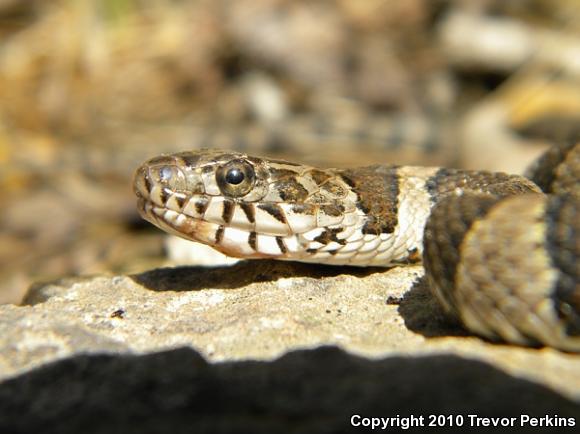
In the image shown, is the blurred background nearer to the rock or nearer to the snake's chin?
the snake's chin

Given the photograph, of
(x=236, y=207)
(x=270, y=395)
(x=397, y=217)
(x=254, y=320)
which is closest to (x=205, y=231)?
(x=236, y=207)

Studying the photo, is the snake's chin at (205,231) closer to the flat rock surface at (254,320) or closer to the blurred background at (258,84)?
the flat rock surface at (254,320)

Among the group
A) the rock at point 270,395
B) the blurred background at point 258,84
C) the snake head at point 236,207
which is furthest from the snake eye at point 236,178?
the blurred background at point 258,84

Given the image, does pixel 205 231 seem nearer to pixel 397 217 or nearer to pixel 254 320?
pixel 254 320

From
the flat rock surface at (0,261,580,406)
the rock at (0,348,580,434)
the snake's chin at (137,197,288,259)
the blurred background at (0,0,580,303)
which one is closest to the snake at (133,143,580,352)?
the snake's chin at (137,197,288,259)

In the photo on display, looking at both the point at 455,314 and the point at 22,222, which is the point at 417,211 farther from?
the point at 22,222

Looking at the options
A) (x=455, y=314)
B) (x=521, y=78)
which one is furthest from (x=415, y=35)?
(x=455, y=314)

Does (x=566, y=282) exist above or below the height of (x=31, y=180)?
above

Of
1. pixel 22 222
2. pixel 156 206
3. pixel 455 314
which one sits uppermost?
pixel 156 206
